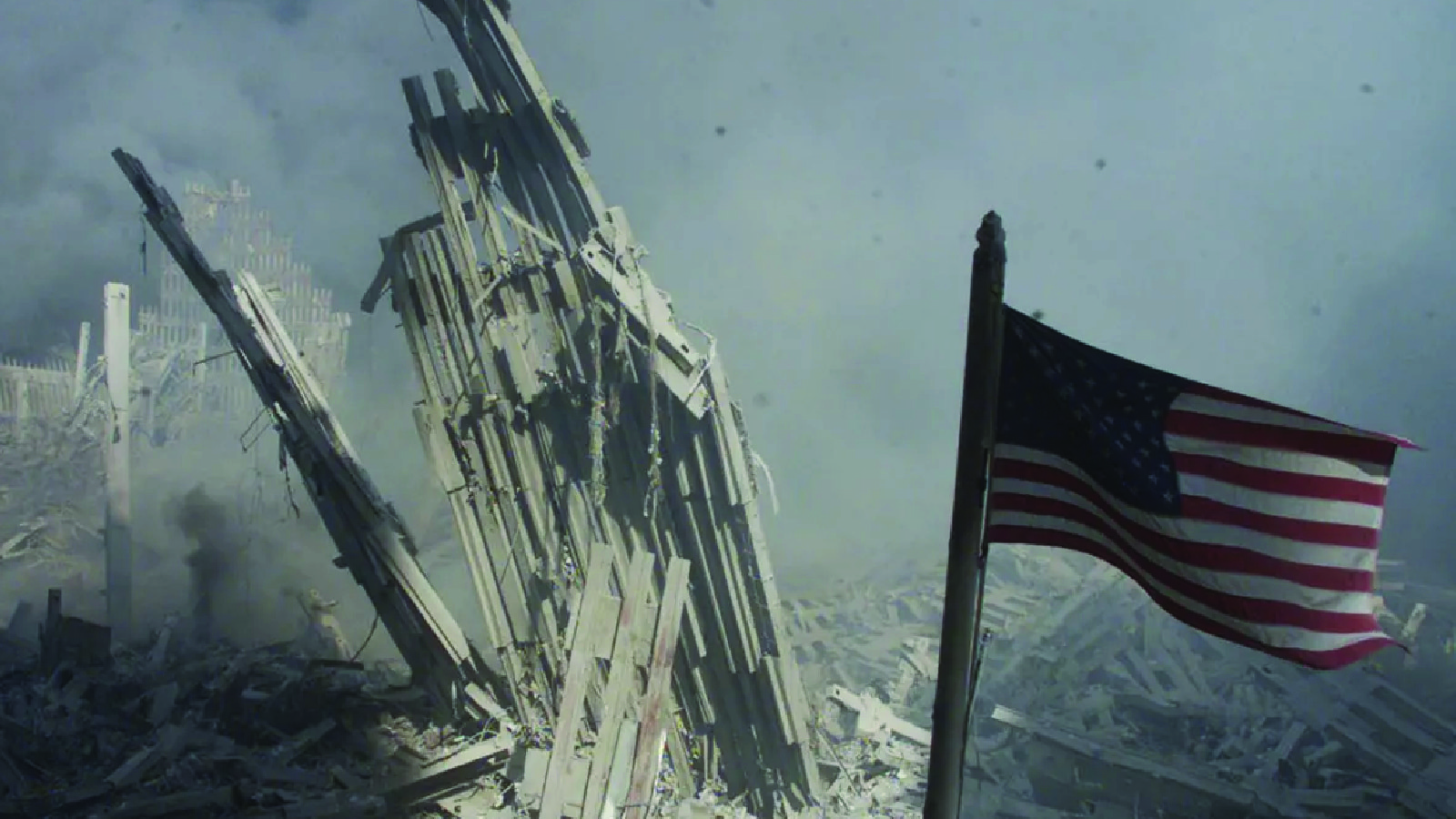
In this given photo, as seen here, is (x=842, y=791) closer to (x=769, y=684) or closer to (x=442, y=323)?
(x=769, y=684)

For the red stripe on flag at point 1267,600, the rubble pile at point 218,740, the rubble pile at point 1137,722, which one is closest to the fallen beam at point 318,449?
the rubble pile at point 218,740

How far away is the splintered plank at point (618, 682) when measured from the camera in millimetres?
5871

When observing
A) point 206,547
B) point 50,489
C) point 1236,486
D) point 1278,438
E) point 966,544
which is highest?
point 50,489

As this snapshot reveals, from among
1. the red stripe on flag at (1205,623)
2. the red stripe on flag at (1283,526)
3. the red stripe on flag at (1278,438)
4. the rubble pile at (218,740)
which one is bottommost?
the rubble pile at (218,740)

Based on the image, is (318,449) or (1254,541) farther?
(318,449)

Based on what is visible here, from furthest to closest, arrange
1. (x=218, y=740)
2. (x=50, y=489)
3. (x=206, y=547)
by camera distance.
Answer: (x=50, y=489) → (x=206, y=547) → (x=218, y=740)

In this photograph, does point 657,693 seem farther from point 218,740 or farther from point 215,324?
point 215,324

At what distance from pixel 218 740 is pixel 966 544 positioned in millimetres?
7141

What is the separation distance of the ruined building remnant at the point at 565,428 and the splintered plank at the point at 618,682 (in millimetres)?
1606

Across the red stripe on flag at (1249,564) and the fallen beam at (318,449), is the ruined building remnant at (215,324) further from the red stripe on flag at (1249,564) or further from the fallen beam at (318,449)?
the red stripe on flag at (1249,564)

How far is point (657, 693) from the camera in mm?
6020

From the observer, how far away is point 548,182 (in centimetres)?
845

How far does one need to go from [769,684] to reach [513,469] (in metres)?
2.73

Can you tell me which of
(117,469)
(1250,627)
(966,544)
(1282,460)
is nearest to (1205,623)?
(1250,627)
